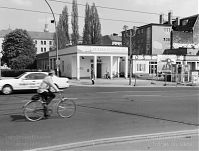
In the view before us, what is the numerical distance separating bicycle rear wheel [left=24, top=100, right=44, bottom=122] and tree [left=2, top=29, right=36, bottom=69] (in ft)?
172

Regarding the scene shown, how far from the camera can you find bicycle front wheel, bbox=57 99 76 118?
31.9 ft

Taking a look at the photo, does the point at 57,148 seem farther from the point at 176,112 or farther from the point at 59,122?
the point at 176,112

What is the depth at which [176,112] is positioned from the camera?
1098 cm

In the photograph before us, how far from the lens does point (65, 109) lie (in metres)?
9.81

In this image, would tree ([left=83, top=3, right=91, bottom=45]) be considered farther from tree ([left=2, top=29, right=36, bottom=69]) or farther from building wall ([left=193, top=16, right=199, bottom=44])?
building wall ([left=193, top=16, right=199, bottom=44])

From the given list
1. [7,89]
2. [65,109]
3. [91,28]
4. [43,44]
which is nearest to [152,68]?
[91,28]

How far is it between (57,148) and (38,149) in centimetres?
37

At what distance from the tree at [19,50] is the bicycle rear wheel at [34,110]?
172ft

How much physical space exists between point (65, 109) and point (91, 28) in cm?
5189

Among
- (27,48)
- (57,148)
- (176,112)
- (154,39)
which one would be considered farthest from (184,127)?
(154,39)

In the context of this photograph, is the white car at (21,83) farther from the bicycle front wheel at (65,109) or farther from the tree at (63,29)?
the tree at (63,29)

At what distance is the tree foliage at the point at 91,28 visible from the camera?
60.3 meters

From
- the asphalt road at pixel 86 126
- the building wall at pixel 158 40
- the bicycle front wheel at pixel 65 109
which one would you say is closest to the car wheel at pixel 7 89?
the asphalt road at pixel 86 126

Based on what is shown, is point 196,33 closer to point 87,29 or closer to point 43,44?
point 87,29
